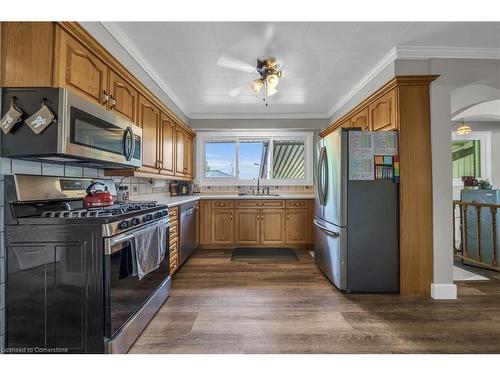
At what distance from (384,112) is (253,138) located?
2.59m

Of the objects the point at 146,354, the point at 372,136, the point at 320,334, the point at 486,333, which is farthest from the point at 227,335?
the point at 372,136

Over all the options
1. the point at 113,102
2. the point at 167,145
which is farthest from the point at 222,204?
the point at 113,102

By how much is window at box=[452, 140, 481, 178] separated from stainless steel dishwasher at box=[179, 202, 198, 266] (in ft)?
17.0

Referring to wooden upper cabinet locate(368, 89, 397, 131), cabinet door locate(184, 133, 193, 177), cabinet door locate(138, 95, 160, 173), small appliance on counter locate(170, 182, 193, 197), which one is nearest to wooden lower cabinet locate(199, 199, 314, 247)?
small appliance on counter locate(170, 182, 193, 197)

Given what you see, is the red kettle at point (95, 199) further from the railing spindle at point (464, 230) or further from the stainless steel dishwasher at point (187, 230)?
the railing spindle at point (464, 230)

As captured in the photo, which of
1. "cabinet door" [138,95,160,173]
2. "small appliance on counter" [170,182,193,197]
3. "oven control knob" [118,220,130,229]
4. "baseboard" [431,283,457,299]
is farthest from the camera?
"small appliance on counter" [170,182,193,197]

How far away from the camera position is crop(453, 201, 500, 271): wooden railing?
3160 millimetres

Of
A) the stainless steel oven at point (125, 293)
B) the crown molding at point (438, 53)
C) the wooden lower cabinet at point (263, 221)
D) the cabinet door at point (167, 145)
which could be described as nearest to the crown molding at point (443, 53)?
the crown molding at point (438, 53)

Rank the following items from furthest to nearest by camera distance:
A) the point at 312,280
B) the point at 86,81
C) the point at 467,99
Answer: the point at 467,99, the point at 312,280, the point at 86,81

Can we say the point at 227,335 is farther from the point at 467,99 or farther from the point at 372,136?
the point at 467,99

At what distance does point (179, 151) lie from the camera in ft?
12.4

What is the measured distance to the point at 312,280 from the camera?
2.79 m

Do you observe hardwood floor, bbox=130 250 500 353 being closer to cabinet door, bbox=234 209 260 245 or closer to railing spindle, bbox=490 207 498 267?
railing spindle, bbox=490 207 498 267

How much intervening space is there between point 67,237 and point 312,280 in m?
2.37
